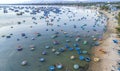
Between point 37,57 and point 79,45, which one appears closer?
point 37,57

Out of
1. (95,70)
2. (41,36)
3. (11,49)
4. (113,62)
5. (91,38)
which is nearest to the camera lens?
(95,70)

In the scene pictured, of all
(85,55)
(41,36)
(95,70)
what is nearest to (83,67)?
(95,70)

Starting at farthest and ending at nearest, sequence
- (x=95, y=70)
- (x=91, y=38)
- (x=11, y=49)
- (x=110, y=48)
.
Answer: (x=91, y=38), (x=11, y=49), (x=110, y=48), (x=95, y=70)

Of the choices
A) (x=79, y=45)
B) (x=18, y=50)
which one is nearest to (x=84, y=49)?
(x=79, y=45)

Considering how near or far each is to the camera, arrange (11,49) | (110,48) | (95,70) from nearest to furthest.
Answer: (95,70) → (110,48) → (11,49)

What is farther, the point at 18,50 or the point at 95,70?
the point at 18,50

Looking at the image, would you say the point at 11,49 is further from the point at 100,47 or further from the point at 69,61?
the point at 100,47

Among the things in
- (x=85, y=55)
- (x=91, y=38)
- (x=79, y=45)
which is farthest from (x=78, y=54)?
(x=91, y=38)

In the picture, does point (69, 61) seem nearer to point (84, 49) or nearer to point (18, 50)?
point (84, 49)

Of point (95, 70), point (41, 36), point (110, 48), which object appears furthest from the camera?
point (41, 36)
